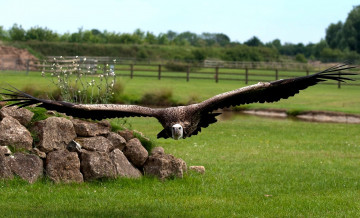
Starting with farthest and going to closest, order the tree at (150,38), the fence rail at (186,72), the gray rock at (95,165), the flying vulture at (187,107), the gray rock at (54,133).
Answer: the tree at (150,38), the fence rail at (186,72), the gray rock at (54,133), the gray rock at (95,165), the flying vulture at (187,107)

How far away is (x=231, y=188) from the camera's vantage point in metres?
10.8

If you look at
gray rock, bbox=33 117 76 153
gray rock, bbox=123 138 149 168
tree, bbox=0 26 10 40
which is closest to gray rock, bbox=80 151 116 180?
gray rock, bbox=33 117 76 153

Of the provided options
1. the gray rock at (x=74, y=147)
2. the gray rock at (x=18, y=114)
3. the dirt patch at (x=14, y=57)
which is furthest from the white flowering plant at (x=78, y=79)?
the dirt patch at (x=14, y=57)

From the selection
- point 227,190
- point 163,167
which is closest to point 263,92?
point 227,190

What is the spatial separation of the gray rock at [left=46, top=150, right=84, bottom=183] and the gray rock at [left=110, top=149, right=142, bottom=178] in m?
0.70

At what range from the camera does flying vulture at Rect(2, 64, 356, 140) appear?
9.31m

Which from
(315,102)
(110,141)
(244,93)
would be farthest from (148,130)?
(315,102)

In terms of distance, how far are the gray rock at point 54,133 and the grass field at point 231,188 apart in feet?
2.11

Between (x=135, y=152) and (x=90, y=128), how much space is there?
2.99 feet

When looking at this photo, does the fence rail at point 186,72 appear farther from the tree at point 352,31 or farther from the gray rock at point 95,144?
the tree at point 352,31

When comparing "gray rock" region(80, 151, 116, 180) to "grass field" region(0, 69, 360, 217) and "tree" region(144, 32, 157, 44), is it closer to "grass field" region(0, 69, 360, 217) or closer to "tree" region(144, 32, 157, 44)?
"grass field" region(0, 69, 360, 217)

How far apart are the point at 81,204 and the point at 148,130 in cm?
987

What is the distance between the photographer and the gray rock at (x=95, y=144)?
10555 mm

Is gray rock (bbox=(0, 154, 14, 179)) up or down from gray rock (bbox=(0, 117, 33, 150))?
down
